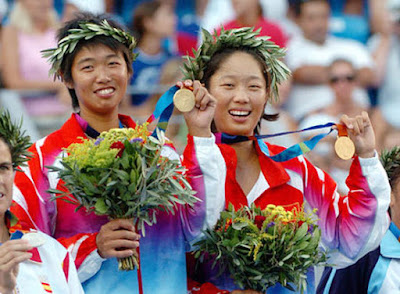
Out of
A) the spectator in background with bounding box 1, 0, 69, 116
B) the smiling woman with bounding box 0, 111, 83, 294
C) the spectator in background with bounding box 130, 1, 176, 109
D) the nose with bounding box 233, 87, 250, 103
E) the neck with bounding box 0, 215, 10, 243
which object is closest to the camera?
the smiling woman with bounding box 0, 111, 83, 294

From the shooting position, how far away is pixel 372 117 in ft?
28.6

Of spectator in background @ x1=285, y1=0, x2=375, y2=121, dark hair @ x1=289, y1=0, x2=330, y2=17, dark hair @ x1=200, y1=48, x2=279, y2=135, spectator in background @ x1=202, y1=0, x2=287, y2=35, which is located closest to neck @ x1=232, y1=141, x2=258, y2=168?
dark hair @ x1=200, y1=48, x2=279, y2=135

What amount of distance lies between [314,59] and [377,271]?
4.54 m

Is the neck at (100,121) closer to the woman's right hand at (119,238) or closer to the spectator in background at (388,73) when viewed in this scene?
the woman's right hand at (119,238)

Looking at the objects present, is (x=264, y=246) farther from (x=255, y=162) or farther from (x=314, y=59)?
(x=314, y=59)

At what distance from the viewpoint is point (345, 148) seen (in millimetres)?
4027

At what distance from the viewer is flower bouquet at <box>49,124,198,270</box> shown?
3668 millimetres

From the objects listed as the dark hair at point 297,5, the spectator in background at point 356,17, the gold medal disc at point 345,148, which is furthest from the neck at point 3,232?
the spectator in background at point 356,17

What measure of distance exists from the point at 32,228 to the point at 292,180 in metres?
1.36

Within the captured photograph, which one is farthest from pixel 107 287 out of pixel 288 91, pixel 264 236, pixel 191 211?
pixel 288 91

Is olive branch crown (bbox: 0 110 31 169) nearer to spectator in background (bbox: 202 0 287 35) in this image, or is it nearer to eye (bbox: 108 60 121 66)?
eye (bbox: 108 60 121 66)

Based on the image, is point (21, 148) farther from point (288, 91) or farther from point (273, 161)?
point (288, 91)

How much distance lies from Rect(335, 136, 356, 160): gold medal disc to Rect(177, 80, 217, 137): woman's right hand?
670 millimetres

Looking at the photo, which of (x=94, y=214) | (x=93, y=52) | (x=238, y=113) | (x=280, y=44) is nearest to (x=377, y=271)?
(x=238, y=113)
